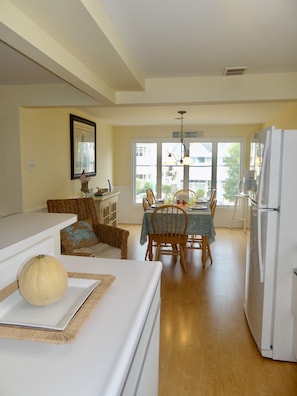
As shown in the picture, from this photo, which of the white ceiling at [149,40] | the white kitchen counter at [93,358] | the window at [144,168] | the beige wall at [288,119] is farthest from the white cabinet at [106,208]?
the white kitchen counter at [93,358]

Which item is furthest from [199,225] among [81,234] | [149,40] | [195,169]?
[195,169]

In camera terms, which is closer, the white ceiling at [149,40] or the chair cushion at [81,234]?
the white ceiling at [149,40]

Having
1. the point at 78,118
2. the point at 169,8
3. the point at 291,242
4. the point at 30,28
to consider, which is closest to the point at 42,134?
the point at 78,118

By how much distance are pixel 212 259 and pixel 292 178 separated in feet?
8.91

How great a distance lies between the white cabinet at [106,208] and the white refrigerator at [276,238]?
305cm

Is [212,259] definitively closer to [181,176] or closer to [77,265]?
[181,176]

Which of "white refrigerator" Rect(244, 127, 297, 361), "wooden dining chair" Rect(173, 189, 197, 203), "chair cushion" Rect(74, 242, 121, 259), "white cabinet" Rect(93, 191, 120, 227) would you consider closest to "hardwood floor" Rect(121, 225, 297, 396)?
"white refrigerator" Rect(244, 127, 297, 361)

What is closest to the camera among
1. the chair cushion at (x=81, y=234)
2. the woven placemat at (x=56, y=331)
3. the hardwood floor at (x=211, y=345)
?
the woven placemat at (x=56, y=331)

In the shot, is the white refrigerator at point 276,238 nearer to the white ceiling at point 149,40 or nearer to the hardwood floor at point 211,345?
the hardwood floor at point 211,345

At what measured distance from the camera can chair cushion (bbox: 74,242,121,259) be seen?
3.25 m

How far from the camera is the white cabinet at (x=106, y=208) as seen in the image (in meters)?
4.88

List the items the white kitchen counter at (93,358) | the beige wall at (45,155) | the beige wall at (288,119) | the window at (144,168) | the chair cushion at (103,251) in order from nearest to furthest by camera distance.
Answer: the white kitchen counter at (93,358) < the chair cushion at (103,251) < the beige wall at (45,155) < the beige wall at (288,119) < the window at (144,168)

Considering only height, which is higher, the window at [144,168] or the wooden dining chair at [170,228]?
the window at [144,168]

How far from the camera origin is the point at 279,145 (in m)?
2.09
